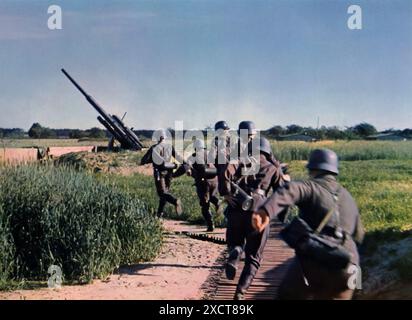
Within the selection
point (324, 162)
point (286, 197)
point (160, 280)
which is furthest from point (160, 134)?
point (286, 197)

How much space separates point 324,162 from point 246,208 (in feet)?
4.73

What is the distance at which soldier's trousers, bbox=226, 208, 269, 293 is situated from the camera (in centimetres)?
762

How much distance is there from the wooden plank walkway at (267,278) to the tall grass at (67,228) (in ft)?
4.71

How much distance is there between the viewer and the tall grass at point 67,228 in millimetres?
8922

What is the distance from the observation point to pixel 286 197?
5.43m

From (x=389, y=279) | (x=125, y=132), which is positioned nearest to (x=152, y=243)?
(x=389, y=279)

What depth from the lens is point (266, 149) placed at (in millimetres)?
8719

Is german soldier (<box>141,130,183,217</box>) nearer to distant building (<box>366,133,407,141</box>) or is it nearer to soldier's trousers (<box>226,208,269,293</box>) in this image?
distant building (<box>366,133,407,141</box>)

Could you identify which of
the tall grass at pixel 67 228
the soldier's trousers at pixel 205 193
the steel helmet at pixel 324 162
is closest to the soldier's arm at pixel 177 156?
the soldier's trousers at pixel 205 193

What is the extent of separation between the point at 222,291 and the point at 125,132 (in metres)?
17.0

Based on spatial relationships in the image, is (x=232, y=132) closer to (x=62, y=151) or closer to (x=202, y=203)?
(x=202, y=203)

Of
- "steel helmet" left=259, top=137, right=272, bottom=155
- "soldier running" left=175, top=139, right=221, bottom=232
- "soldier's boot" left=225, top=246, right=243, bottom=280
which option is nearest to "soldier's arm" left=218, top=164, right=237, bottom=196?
"steel helmet" left=259, top=137, right=272, bottom=155

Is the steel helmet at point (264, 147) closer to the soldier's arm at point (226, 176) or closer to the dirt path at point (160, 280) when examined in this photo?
the soldier's arm at point (226, 176)

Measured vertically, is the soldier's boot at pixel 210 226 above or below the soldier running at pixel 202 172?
below
